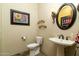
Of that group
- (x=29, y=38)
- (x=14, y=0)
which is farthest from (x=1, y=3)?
(x=29, y=38)

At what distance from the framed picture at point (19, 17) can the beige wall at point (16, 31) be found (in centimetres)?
5

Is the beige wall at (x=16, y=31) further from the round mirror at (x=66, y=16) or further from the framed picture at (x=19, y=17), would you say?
the round mirror at (x=66, y=16)

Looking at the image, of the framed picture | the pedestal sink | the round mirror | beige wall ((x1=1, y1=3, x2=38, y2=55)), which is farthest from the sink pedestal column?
the framed picture

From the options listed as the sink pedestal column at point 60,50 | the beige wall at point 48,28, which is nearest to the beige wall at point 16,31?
the beige wall at point 48,28

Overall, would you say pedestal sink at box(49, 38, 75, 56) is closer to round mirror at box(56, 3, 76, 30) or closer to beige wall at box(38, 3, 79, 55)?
beige wall at box(38, 3, 79, 55)

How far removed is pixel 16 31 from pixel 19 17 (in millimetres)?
238

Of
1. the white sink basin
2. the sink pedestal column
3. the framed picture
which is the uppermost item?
the framed picture

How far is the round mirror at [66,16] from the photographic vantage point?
6.41 feet

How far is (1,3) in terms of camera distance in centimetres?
197

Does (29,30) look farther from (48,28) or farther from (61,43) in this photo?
(61,43)

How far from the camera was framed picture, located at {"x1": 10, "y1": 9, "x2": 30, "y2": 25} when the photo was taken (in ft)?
6.58

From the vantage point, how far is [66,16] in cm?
200

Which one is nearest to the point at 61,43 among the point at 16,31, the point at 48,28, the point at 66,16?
the point at 48,28

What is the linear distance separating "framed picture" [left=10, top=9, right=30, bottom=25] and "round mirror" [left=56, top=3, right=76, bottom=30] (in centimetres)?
52
